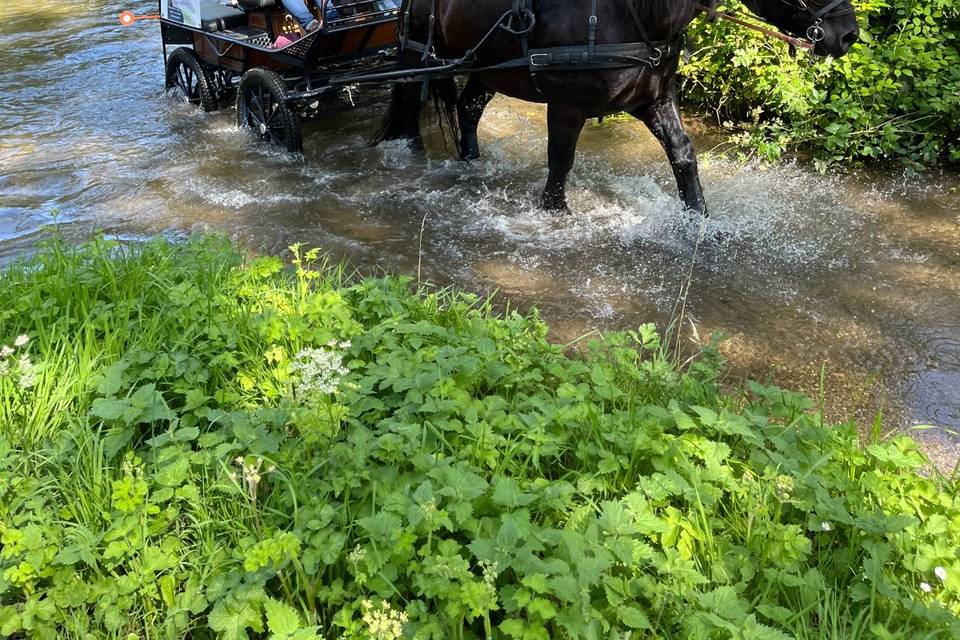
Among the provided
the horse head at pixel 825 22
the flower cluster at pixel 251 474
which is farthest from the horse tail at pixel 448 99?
the flower cluster at pixel 251 474

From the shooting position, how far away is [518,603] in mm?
1761

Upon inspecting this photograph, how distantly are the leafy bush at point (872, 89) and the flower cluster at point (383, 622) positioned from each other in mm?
5024

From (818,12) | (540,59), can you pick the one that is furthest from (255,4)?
(818,12)

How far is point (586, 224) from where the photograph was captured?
5.23m

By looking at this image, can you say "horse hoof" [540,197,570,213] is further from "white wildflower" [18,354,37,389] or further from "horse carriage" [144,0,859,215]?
"white wildflower" [18,354,37,389]

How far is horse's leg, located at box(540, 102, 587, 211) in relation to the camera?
4750 millimetres

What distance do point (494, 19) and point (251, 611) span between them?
4208mm

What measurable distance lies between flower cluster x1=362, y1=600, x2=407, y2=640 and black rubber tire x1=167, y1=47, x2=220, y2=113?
6724 mm

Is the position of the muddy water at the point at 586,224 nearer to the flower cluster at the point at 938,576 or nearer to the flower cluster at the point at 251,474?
the flower cluster at the point at 938,576

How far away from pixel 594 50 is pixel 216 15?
418cm

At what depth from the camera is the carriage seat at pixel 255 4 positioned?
19.2 ft

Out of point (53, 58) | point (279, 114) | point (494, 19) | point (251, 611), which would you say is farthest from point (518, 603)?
point (53, 58)

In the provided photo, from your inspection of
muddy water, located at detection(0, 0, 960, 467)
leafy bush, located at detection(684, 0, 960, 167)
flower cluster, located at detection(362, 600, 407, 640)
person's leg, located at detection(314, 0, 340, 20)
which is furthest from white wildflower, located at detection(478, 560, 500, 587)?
person's leg, located at detection(314, 0, 340, 20)

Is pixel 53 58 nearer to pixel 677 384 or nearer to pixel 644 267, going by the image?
pixel 644 267
